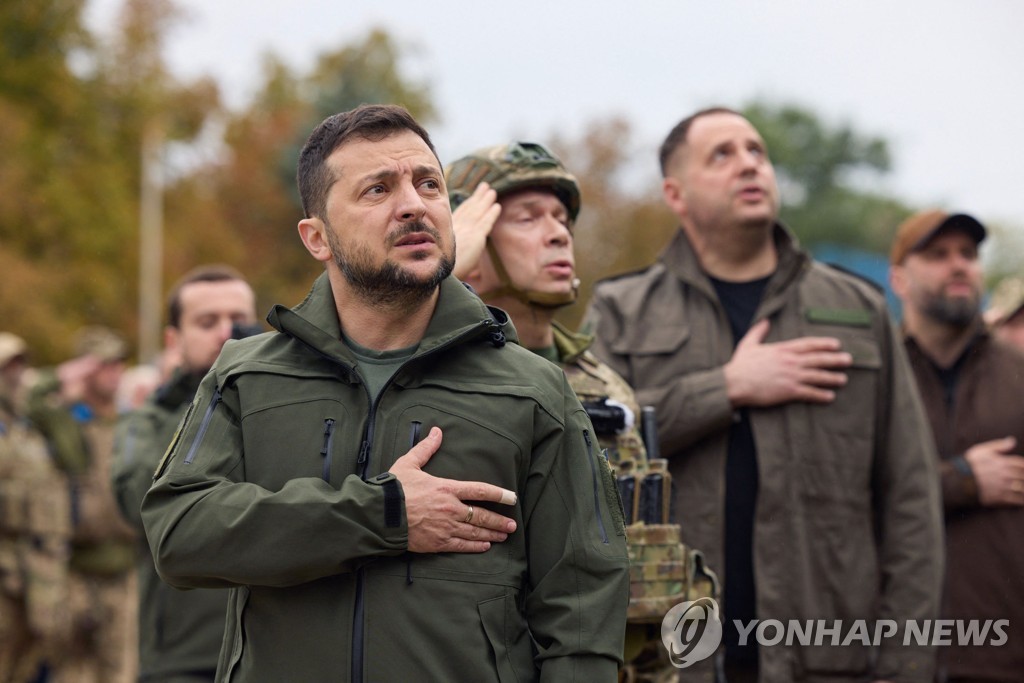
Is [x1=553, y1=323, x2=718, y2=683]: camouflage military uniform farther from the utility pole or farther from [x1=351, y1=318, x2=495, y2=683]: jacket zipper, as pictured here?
the utility pole

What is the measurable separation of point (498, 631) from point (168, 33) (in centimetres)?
3846

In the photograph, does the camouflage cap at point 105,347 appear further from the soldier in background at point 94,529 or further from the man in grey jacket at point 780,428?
the man in grey jacket at point 780,428

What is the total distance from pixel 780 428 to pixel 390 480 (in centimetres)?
276

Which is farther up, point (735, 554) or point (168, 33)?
point (168, 33)

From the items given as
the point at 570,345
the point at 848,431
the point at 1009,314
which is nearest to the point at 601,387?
the point at 570,345

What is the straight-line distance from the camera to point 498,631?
3.38m

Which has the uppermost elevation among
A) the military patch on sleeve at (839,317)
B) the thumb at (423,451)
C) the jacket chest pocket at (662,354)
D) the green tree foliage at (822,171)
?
the green tree foliage at (822,171)

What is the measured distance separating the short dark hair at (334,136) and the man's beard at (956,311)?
404cm

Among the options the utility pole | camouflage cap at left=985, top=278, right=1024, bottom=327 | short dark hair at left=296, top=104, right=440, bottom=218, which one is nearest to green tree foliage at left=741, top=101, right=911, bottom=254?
the utility pole

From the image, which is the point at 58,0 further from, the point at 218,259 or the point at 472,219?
the point at 472,219

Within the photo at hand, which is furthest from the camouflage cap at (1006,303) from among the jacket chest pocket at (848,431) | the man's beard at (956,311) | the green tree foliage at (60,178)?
the green tree foliage at (60,178)

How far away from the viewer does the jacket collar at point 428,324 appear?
3.57 meters

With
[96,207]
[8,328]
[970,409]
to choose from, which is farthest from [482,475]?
[96,207]

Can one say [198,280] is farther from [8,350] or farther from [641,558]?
[8,350]
